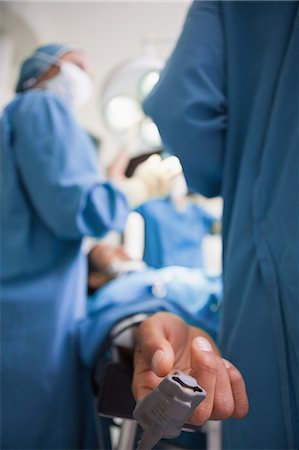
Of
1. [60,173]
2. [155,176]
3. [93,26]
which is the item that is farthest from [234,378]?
[93,26]

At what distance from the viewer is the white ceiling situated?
1.54 metres

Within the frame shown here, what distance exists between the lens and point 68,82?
1226mm

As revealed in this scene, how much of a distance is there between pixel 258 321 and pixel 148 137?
0.89 metres

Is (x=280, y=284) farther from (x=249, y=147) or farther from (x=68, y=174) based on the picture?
(x=68, y=174)

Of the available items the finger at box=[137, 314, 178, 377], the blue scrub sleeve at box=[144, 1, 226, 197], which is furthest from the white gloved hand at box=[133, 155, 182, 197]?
the finger at box=[137, 314, 178, 377]

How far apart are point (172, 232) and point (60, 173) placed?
736 millimetres

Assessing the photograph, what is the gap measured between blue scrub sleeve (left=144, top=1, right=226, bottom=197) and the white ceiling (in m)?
0.76

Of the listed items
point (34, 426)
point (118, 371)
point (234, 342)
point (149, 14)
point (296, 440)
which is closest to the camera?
point (296, 440)

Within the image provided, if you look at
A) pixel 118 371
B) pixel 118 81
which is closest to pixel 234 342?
pixel 118 371

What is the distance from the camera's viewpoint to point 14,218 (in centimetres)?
101

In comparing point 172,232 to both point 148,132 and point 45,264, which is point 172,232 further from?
point 45,264

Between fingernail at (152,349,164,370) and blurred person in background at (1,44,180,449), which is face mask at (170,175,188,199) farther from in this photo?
fingernail at (152,349,164,370)

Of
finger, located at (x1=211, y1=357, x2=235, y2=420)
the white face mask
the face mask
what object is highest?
the white face mask

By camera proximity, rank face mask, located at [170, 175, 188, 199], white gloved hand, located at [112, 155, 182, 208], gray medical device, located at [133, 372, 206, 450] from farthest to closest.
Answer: face mask, located at [170, 175, 188, 199] < white gloved hand, located at [112, 155, 182, 208] < gray medical device, located at [133, 372, 206, 450]
